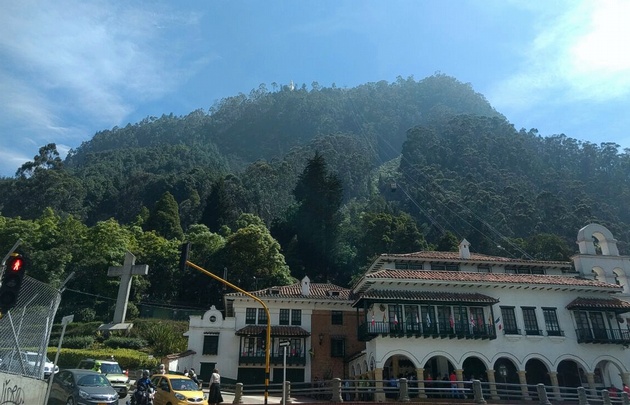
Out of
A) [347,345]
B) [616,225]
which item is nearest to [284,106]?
[616,225]

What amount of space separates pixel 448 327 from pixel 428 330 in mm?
1575

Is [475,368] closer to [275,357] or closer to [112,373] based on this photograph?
[275,357]

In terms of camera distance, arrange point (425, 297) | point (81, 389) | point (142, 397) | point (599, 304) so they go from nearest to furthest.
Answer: point (81, 389) → point (142, 397) → point (425, 297) → point (599, 304)

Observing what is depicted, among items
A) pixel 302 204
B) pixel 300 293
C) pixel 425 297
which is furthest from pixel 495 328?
pixel 302 204

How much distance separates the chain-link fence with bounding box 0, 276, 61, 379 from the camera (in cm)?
1346

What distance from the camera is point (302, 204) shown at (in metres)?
72.6

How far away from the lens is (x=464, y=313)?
1312 inches

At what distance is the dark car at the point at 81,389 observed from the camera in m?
16.7

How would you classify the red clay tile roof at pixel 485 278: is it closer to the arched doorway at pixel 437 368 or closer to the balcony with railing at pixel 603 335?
the balcony with railing at pixel 603 335

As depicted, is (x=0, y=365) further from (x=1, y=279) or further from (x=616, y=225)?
(x=616, y=225)

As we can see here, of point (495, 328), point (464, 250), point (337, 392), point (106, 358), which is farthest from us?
point (464, 250)

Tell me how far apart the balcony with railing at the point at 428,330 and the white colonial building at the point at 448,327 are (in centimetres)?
7

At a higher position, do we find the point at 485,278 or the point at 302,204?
the point at 302,204

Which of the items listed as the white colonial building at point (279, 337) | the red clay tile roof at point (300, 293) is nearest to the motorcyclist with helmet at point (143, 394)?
the white colonial building at point (279, 337)
